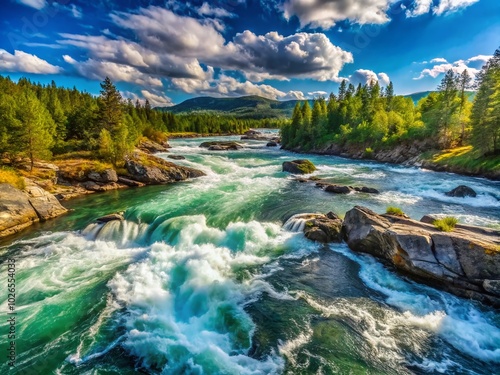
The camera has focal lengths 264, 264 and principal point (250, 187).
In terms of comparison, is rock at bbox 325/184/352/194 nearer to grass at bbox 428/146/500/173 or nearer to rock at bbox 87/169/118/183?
grass at bbox 428/146/500/173

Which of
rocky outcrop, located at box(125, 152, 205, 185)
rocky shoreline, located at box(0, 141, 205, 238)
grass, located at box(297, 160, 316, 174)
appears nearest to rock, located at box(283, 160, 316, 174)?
grass, located at box(297, 160, 316, 174)

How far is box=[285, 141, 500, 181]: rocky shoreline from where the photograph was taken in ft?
153

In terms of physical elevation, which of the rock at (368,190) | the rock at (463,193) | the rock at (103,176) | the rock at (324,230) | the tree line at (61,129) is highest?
the tree line at (61,129)

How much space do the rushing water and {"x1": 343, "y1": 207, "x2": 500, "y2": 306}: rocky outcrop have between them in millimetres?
829

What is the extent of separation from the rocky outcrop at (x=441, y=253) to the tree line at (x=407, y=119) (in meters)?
37.8

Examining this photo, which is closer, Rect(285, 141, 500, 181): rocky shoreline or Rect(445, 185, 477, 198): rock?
Rect(445, 185, 477, 198): rock

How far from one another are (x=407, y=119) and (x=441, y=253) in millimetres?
72841

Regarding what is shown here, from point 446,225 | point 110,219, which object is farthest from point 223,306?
point 110,219

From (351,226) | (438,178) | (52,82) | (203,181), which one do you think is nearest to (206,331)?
(351,226)

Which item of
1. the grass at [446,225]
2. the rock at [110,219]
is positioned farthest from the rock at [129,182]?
the grass at [446,225]

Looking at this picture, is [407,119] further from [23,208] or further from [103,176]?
[23,208]

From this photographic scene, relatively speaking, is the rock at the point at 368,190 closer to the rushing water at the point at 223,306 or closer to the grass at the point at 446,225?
the rushing water at the point at 223,306

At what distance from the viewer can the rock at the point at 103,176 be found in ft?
129

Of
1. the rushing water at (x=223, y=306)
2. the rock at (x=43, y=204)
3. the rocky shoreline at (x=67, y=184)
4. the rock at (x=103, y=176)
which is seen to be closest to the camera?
the rushing water at (x=223, y=306)
